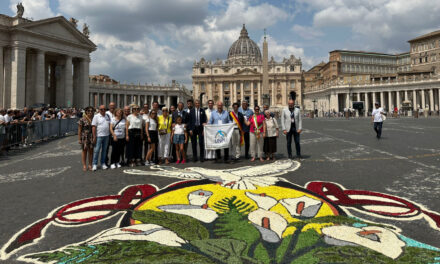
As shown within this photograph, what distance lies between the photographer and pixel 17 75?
26.2 metres

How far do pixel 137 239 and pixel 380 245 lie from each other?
8.82ft

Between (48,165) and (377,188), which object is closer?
(377,188)

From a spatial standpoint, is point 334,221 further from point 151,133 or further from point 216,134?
point 151,133

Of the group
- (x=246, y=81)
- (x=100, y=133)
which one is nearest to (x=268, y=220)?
(x=100, y=133)

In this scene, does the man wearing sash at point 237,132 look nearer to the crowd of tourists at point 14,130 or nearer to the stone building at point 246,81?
the crowd of tourists at point 14,130

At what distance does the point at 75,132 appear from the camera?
20.8 meters

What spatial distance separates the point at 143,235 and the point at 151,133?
16.4 feet

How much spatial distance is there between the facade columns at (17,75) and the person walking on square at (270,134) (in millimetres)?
27298

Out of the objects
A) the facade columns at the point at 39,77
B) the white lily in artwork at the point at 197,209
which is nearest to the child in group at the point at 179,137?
the white lily in artwork at the point at 197,209

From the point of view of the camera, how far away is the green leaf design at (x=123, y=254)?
2.73m

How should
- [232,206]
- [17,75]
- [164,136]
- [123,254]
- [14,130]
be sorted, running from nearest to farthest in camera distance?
1. [123,254]
2. [232,206]
3. [164,136]
4. [14,130]
5. [17,75]

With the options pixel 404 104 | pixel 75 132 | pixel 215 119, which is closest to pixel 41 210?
pixel 215 119

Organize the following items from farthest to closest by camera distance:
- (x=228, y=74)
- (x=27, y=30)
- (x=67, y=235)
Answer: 1. (x=228, y=74)
2. (x=27, y=30)
3. (x=67, y=235)

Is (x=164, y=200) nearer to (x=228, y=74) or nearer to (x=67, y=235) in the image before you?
(x=67, y=235)
